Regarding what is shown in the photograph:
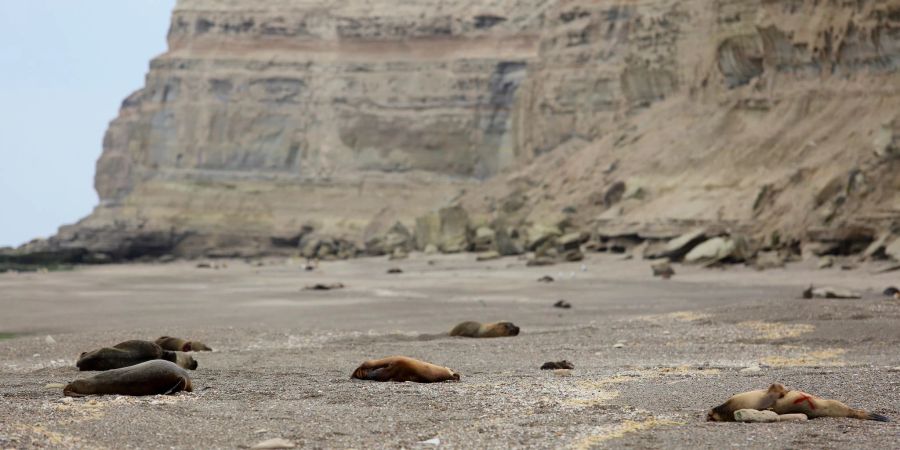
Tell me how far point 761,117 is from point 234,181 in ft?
123

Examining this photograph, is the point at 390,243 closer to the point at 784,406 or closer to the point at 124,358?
the point at 124,358

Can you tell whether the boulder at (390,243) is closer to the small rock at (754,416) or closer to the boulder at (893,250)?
the boulder at (893,250)

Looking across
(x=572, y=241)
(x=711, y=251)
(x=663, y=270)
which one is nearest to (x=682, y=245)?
(x=711, y=251)

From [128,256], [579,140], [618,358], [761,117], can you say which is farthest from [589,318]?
[128,256]

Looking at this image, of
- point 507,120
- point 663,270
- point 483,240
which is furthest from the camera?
point 507,120

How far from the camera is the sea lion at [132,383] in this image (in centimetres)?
724

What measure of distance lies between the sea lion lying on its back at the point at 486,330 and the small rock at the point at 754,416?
6.03 m

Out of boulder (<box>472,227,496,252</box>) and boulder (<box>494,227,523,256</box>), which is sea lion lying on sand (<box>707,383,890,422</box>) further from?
boulder (<box>472,227,496,252</box>)

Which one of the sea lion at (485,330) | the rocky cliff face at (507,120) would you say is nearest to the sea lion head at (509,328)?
the sea lion at (485,330)

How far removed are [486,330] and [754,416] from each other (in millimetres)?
6109

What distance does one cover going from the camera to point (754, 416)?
6.29 metres

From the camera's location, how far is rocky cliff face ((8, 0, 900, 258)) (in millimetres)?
26469

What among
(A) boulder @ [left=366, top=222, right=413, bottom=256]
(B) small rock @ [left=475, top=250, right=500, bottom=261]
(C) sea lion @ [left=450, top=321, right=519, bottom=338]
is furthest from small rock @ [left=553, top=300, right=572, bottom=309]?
(A) boulder @ [left=366, top=222, right=413, bottom=256]

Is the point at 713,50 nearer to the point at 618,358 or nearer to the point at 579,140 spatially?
the point at 579,140
